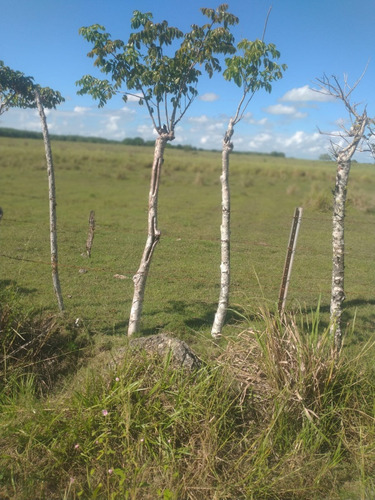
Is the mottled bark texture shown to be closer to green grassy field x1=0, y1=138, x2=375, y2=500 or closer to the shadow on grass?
green grassy field x1=0, y1=138, x2=375, y2=500

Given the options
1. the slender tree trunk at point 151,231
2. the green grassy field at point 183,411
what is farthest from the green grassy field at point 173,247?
the slender tree trunk at point 151,231

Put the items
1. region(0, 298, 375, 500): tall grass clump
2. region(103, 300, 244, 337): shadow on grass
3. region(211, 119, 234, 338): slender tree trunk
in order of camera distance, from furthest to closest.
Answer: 1. region(103, 300, 244, 337): shadow on grass
2. region(211, 119, 234, 338): slender tree trunk
3. region(0, 298, 375, 500): tall grass clump

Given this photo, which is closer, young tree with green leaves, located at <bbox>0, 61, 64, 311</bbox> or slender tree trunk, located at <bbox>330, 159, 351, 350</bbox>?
slender tree trunk, located at <bbox>330, 159, 351, 350</bbox>

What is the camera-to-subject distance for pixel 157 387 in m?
3.12

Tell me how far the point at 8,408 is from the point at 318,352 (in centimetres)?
241

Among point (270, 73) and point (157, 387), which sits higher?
point (270, 73)

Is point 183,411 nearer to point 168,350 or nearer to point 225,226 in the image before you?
point 168,350

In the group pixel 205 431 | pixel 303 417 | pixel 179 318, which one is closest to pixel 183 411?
pixel 205 431

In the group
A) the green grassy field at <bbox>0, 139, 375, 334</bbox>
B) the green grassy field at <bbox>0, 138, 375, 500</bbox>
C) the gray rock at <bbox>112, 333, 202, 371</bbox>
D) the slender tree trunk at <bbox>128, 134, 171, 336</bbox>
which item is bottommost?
the green grassy field at <bbox>0, 139, 375, 334</bbox>

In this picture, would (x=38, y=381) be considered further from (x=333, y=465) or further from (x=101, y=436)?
(x=333, y=465)

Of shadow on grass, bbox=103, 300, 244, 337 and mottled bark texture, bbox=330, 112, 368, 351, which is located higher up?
mottled bark texture, bbox=330, 112, 368, 351

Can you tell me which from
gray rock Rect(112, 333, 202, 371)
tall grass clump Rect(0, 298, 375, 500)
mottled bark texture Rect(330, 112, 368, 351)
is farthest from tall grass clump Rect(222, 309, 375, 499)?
mottled bark texture Rect(330, 112, 368, 351)

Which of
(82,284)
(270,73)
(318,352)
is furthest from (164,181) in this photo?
(318,352)

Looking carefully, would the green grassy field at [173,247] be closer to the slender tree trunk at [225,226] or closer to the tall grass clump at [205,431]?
the slender tree trunk at [225,226]
